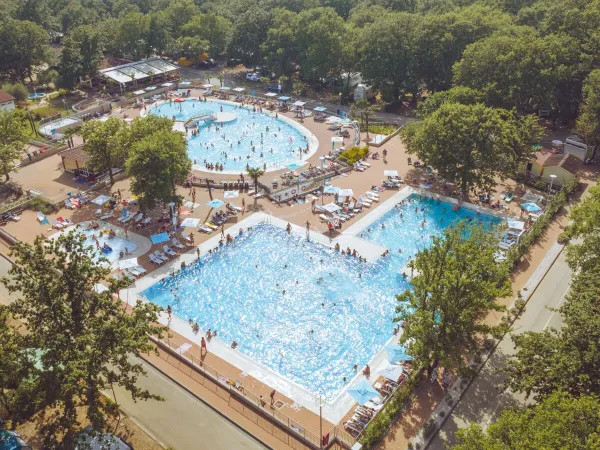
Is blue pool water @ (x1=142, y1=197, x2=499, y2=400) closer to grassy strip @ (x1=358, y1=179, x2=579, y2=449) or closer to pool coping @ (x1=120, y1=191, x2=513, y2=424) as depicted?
pool coping @ (x1=120, y1=191, x2=513, y2=424)

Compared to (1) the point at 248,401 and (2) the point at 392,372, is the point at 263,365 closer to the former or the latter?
(1) the point at 248,401

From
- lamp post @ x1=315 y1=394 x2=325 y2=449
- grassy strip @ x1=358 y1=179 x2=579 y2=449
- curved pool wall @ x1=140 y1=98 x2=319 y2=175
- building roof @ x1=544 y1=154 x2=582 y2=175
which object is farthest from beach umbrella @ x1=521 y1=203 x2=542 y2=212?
lamp post @ x1=315 y1=394 x2=325 y2=449

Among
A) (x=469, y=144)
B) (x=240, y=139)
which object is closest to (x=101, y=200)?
(x=240, y=139)

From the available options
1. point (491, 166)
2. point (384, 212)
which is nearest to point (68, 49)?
point (384, 212)

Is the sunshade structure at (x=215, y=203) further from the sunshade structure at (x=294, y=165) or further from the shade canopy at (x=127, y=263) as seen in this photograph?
the sunshade structure at (x=294, y=165)

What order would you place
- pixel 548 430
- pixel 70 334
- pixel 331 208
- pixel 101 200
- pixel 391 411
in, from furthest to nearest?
pixel 101 200, pixel 331 208, pixel 391 411, pixel 70 334, pixel 548 430

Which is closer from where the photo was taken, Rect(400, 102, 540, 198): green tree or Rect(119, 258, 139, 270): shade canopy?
Rect(119, 258, 139, 270): shade canopy

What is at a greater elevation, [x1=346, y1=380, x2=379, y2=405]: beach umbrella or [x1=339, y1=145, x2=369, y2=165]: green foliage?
[x1=339, y1=145, x2=369, y2=165]: green foliage
